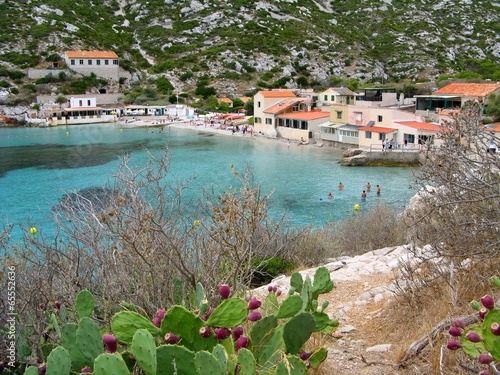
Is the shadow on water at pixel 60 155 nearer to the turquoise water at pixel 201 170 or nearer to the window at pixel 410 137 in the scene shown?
the turquoise water at pixel 201 170

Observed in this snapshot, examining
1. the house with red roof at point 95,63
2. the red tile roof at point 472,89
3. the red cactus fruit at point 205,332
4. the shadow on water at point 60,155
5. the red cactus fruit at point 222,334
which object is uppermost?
the house with red roof at point 95,63

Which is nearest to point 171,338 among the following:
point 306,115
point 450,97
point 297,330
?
point 297,330

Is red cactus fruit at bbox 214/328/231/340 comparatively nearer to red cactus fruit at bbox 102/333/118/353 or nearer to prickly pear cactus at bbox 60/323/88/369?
red cactus fruit at bbox 102/333/118/353

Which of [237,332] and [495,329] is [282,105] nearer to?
[237,332]

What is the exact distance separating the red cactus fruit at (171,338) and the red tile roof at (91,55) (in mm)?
71434

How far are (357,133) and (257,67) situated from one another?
37.0 metres

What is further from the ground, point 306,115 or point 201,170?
point 306,115

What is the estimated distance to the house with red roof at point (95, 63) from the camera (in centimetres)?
6887

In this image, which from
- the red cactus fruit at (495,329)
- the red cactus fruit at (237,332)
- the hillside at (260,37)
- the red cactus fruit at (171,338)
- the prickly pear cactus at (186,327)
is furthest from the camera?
the hillside at (260,37)

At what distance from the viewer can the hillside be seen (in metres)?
70.9

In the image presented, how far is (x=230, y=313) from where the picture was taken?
141 inches

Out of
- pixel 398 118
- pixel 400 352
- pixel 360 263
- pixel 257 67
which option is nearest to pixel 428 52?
pixel 257 67

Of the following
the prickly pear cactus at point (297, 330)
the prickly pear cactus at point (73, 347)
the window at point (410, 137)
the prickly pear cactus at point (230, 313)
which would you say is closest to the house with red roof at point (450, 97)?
the window at point (410, 137)

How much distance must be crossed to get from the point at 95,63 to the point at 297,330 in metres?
71.6
